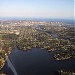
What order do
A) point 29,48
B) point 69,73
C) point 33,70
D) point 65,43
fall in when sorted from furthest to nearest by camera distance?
point 65,43 < point 29,48 < point 33,70 < point 69,73

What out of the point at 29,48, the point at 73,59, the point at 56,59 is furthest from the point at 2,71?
the point at 29,48

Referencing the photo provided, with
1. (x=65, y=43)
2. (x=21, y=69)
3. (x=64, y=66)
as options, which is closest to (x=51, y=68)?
(x=64, y=66)

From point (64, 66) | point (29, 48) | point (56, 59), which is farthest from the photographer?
point (29, 48)

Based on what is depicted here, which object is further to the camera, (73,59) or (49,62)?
(73,59)

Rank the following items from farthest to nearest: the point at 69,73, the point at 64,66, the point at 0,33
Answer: the point at 0,33
the point at 64,66
the point at 69,73

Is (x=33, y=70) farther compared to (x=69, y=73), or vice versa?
(x=33, y=70)

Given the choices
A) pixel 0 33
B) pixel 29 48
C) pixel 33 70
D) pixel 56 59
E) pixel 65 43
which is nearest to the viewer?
pixel 33 70

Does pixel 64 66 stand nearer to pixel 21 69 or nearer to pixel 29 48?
pixel 21 69

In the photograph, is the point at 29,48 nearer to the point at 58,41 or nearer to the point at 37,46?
the point at 37,46
